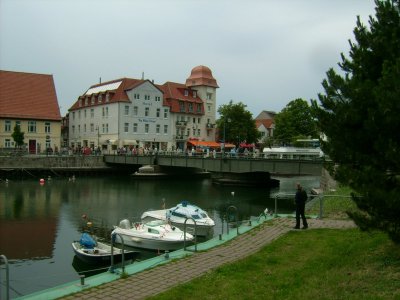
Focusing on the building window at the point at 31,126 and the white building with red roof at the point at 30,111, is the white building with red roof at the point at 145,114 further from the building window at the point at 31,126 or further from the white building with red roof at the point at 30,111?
the building window at the point at 31,126

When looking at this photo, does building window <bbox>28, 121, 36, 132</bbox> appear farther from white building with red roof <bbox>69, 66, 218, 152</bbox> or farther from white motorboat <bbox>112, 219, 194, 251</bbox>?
white motorboat <bbox>112, 219, 194, 251</bbox>

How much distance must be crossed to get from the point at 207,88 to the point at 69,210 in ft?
210

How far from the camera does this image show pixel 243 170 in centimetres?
5134

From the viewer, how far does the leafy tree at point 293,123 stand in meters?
85.3

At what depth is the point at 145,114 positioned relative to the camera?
85.6 meters

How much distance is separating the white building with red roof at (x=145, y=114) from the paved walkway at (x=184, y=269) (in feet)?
211

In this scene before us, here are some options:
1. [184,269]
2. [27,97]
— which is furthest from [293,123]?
[184,269]

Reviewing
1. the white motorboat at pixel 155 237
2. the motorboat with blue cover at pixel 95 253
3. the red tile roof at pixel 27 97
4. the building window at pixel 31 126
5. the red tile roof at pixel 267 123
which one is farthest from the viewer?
the red tile roof at pixel 267 123

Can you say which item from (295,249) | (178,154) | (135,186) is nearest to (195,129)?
(178,154)

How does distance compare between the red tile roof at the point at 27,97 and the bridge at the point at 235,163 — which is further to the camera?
the red tile roof at the point at 27,97

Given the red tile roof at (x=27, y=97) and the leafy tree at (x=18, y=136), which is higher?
the red tile roof at (x=27, y=97)

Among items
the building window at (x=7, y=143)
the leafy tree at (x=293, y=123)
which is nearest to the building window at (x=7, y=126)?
the building window at (x=7, y=143)

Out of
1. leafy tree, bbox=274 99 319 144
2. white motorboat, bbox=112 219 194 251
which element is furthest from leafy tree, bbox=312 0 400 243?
leafy tree, bbox=274 99 319 144

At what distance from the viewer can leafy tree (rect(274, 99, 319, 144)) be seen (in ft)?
280
